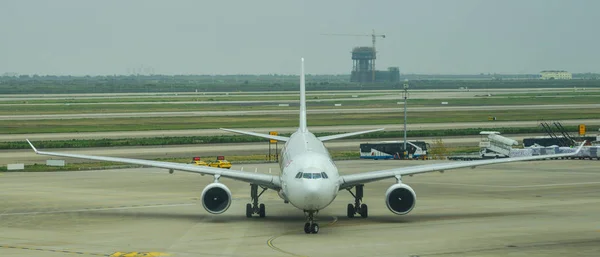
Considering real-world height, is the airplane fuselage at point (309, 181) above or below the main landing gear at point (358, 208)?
above

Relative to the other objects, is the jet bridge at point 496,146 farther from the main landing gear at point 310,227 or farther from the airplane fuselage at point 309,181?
the main landing gear at point 310,227

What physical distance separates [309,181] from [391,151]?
54784 millimetres

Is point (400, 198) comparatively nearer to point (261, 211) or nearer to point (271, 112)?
point (261, 211)

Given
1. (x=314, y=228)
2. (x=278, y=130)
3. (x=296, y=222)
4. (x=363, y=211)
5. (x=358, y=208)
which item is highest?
(x=278, y=130)

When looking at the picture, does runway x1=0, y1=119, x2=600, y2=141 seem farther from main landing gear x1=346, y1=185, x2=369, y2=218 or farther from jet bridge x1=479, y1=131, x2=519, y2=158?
main landing gear x1=346, y1=185, x2=369, y2=218

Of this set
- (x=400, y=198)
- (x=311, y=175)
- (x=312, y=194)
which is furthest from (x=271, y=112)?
(x=312, y=194)

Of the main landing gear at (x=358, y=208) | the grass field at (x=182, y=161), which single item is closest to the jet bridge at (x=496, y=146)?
the grass field at (x=182, y=161)

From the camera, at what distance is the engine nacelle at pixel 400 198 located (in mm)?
43031

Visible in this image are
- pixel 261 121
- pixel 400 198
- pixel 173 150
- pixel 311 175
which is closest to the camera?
pixel 311 175

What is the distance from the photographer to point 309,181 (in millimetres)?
39250

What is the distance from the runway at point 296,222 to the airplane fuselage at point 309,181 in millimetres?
1554

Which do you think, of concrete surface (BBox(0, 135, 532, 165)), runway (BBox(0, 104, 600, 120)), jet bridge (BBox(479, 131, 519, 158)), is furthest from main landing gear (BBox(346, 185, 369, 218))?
runway (BBox(0, 104, 600, 120))

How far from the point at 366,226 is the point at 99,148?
61532 mm

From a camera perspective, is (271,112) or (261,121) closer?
(261,121)
